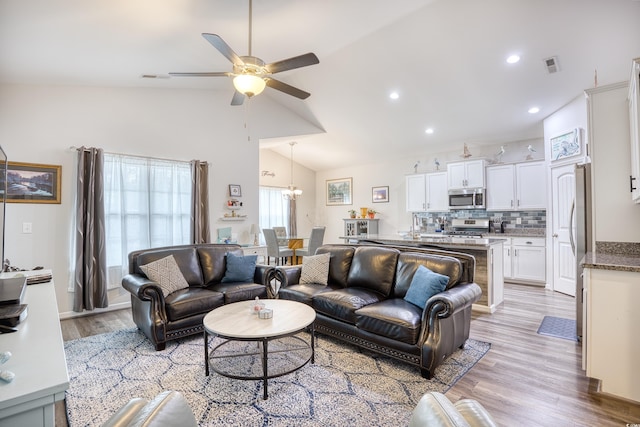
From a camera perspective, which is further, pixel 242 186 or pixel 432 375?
pixel 242 186

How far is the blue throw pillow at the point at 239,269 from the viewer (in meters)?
3.76

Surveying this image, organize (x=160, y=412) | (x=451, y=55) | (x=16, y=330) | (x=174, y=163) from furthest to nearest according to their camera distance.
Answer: (x=174, y=163) → (x=451, y=55) → (x=16, y=330) → (x=160, y=412)

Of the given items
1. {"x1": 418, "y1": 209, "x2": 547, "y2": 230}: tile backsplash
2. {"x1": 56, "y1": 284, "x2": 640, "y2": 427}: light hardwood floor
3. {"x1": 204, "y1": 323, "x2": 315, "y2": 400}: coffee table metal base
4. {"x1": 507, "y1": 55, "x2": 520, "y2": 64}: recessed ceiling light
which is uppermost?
{"x1": 507, "y1": 55, "x2": 520, "y2": 64}: recessed ceiling light

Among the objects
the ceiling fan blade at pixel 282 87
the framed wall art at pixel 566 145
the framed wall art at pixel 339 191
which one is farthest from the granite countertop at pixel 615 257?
the framed wall art at pixel 339 191

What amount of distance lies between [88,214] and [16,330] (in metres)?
3.17

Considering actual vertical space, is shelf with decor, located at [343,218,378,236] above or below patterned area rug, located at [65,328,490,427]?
above

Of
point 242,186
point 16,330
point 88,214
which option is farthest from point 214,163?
point 16,330

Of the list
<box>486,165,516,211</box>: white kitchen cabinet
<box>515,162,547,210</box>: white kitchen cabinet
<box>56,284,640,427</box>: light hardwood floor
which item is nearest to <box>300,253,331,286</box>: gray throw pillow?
<box>56,284,640,427</box>: light hardwood floor

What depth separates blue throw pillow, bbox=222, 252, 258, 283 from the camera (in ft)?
12.3

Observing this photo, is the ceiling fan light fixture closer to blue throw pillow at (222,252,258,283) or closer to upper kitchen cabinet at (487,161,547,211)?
blue throw pillow at (222,252,258,283)

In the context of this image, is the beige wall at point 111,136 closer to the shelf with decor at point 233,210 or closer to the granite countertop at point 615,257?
the shelf with decor at point 233,210

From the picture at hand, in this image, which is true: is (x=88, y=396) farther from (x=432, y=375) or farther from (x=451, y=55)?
(x=451, y=55)

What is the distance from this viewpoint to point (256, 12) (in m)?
3.09

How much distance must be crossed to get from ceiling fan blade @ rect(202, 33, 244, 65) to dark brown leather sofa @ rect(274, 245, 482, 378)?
7.39 feet
